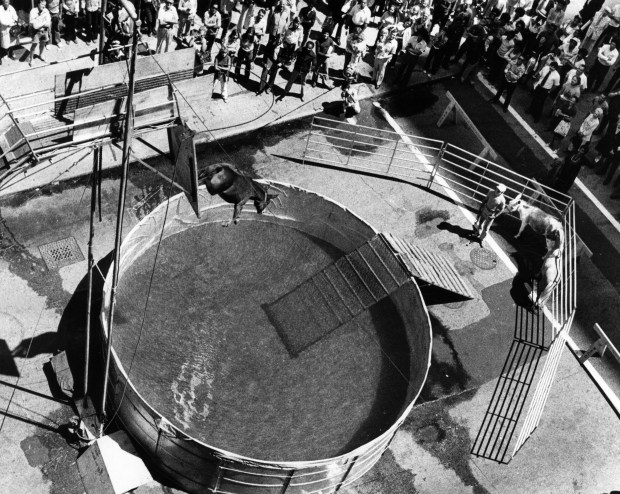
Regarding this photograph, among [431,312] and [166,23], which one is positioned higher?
[166,23]

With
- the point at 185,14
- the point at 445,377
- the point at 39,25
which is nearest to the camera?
the point at 445,377

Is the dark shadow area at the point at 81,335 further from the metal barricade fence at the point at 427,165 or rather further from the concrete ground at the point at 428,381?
the metal barricade fence at the point at 427,165

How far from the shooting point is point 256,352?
23438mm

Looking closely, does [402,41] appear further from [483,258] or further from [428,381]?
[428,381]

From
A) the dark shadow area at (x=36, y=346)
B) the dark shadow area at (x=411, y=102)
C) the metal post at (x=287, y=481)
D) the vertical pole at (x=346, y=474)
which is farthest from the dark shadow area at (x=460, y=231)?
the dark shadow area at (x=36, y=346)

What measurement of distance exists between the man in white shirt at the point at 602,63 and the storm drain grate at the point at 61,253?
19.9 meters

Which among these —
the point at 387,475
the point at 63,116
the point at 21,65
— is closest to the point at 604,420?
the point at 387,475

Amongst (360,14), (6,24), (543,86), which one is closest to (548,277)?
(543,86)

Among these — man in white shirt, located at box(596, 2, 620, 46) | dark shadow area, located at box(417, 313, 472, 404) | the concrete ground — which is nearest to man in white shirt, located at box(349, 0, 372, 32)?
the concrete ground

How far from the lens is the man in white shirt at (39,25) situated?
2867 cm

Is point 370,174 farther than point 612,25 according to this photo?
No

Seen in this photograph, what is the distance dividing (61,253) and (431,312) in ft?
35.3

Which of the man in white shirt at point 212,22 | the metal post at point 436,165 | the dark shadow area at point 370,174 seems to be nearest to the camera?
the metal post at point 436,165

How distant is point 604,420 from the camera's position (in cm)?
2467
